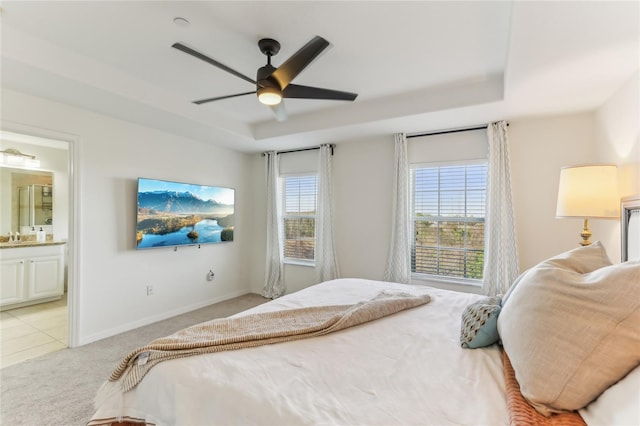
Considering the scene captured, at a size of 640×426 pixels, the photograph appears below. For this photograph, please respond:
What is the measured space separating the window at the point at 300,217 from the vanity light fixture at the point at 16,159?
3.92 metres

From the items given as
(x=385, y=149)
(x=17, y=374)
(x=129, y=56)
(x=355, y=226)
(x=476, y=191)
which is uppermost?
(x=129, y=56)

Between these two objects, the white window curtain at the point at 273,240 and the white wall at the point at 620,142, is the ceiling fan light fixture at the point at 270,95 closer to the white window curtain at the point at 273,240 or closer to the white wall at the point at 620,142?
the white wall at the point at 620,142

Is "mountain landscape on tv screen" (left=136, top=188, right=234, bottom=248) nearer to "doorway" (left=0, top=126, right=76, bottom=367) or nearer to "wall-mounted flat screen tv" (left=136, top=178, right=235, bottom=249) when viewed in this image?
"wall-mounted flat screen tv" (left=136, top=178, right=235, bottom=249)

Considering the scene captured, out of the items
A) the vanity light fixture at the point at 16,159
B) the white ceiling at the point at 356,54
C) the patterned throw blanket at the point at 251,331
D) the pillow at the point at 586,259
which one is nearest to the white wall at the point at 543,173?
the white ceiling at the point at 356,54

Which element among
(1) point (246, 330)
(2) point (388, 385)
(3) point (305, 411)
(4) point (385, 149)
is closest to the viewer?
(3) point (305, 411)

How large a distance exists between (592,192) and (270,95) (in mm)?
2472

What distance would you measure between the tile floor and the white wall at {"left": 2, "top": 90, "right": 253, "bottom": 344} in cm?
39

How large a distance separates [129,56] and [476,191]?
3772 mm

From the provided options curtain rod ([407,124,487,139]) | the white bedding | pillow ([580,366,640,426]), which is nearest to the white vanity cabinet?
the white bedding

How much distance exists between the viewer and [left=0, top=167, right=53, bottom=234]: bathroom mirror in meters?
4.70

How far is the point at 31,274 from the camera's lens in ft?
14.1

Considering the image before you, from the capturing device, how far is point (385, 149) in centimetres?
401

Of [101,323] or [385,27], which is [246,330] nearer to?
[385,27]

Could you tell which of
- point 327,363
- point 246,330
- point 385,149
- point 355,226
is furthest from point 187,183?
point 327,363
